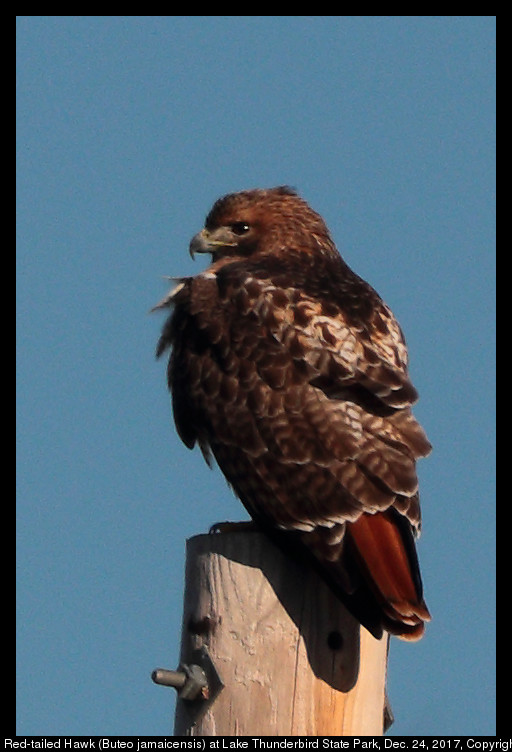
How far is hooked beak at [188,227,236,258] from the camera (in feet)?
24.8

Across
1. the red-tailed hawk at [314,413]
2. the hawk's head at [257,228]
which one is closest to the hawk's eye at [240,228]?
the hawk's head at [257,228]

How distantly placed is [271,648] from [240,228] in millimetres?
3366

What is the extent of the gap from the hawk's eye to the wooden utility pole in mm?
2824

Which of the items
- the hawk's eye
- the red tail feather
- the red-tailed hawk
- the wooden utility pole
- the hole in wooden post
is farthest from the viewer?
the hawk's eye

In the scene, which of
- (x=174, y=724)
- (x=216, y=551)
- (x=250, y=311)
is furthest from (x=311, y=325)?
(x=174, y=724)

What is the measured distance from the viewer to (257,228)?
24.9 ft

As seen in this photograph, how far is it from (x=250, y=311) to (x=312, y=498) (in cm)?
111

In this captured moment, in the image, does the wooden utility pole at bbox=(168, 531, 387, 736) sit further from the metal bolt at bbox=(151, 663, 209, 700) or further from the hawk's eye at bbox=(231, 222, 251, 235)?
the hawk's eye at bbox=(231, 222, 251, 235)

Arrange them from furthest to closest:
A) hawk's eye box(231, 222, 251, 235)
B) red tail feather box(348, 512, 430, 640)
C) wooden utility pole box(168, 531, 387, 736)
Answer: hawk's eye box(231, 222, 251, 235), red tail feather box(348, 512, 430, 640), wooden utility pole box(168, 531, 387, 736)

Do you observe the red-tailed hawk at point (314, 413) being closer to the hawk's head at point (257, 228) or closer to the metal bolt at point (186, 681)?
the hawk's head at point (257, 228)

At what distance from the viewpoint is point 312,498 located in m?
5.54

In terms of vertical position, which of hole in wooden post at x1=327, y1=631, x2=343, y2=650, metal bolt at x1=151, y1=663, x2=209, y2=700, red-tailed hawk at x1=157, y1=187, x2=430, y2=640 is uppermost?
red-tailed hawk at x1=157, y1=187, x2=430, y2=640

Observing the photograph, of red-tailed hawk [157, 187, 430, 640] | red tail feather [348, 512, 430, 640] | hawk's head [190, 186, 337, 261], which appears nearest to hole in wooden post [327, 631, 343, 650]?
red-tailed hawk [157, 187, 430, 640]

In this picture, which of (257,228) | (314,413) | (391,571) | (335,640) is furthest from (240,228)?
(335,640)
